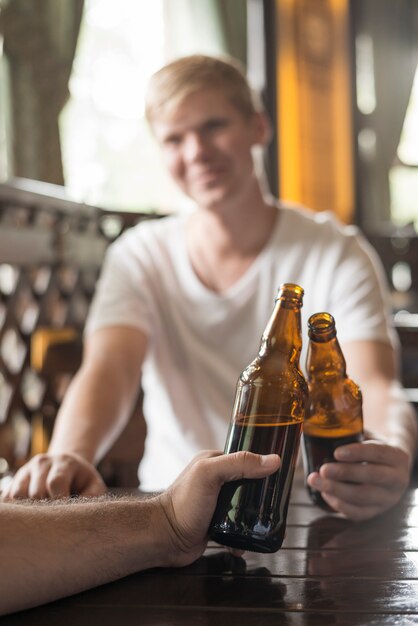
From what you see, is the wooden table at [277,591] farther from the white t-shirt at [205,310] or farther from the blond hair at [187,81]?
the blond hair at [187,81]

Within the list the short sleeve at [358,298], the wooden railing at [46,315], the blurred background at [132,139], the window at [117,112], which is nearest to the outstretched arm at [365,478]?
the short sleeve at [358,298]

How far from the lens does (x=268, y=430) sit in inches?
24.9

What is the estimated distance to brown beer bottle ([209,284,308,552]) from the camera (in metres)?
0.63

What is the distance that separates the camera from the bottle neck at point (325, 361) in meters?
0.75

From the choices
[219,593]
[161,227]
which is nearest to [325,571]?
[219,593]

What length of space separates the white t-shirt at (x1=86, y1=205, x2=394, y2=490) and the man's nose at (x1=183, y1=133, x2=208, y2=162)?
190 millimetres

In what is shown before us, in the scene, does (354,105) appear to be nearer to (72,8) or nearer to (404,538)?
(72,8)

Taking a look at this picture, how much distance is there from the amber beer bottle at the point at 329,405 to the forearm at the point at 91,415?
39 centimetres

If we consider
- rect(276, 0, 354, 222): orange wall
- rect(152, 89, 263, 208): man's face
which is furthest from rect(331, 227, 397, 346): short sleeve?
rect(276, 0, 354, 222): orange wall

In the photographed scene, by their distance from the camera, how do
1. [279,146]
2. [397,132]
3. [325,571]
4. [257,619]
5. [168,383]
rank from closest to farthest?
[257,619] < [325,571] < [168,383] < [279,146] < [397,132]

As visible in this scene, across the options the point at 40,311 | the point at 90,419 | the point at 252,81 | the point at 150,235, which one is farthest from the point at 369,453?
the point at 252,81

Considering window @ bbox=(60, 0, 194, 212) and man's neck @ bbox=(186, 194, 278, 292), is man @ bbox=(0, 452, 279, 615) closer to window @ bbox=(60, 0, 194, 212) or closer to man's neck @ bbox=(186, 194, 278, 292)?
man's neck @ bbox=(186, 194, 278, 292)

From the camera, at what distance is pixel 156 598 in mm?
602

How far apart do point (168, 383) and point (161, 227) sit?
29 centimetres
